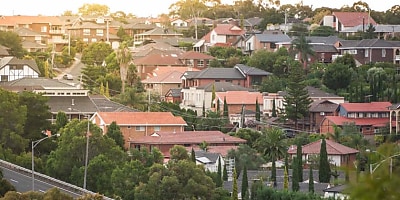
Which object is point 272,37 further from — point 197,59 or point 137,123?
point 137,123

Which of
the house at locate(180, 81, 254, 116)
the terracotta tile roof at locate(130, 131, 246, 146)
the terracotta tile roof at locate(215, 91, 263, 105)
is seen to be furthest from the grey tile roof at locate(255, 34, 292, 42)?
the terracotta tile roof at locate(130, 131, 246, 146)

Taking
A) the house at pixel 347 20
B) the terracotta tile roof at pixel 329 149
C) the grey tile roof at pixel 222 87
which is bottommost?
the terracotta tile roof at pixel 329 149

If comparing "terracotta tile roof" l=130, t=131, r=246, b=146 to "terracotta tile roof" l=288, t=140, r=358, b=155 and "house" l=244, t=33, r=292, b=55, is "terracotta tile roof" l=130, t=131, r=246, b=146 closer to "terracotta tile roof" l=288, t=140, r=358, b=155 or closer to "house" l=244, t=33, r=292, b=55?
"terracotta tile roof" l=288, t=140, r=358, b=155

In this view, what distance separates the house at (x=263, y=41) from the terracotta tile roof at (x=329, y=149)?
117ft

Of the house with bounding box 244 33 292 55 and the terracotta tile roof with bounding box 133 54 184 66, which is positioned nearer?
the house with bounding box 244 33 292 55

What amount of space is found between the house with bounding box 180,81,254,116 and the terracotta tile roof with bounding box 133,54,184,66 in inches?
639

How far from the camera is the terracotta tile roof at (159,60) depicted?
314 feet

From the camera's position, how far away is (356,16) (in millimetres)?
101312

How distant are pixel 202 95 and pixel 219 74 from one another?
235 inches

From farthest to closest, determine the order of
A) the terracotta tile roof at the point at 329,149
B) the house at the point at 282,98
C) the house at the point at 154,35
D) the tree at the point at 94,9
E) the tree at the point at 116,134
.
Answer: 1. the tree at the point at 94,9
2. the house at the point at 154,35
3. the house at the point at 282,98
4. the tree at the point at 116,134
5. the terracotta tile roof at the point at 329,149

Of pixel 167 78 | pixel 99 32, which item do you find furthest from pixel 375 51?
pixel 99 32

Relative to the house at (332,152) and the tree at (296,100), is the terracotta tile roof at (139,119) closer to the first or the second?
the tree at (296,100)

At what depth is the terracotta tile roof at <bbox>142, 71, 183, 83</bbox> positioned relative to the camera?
8688 centimetres

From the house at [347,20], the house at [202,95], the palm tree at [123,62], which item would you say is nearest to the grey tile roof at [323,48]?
the house at [202,95]
